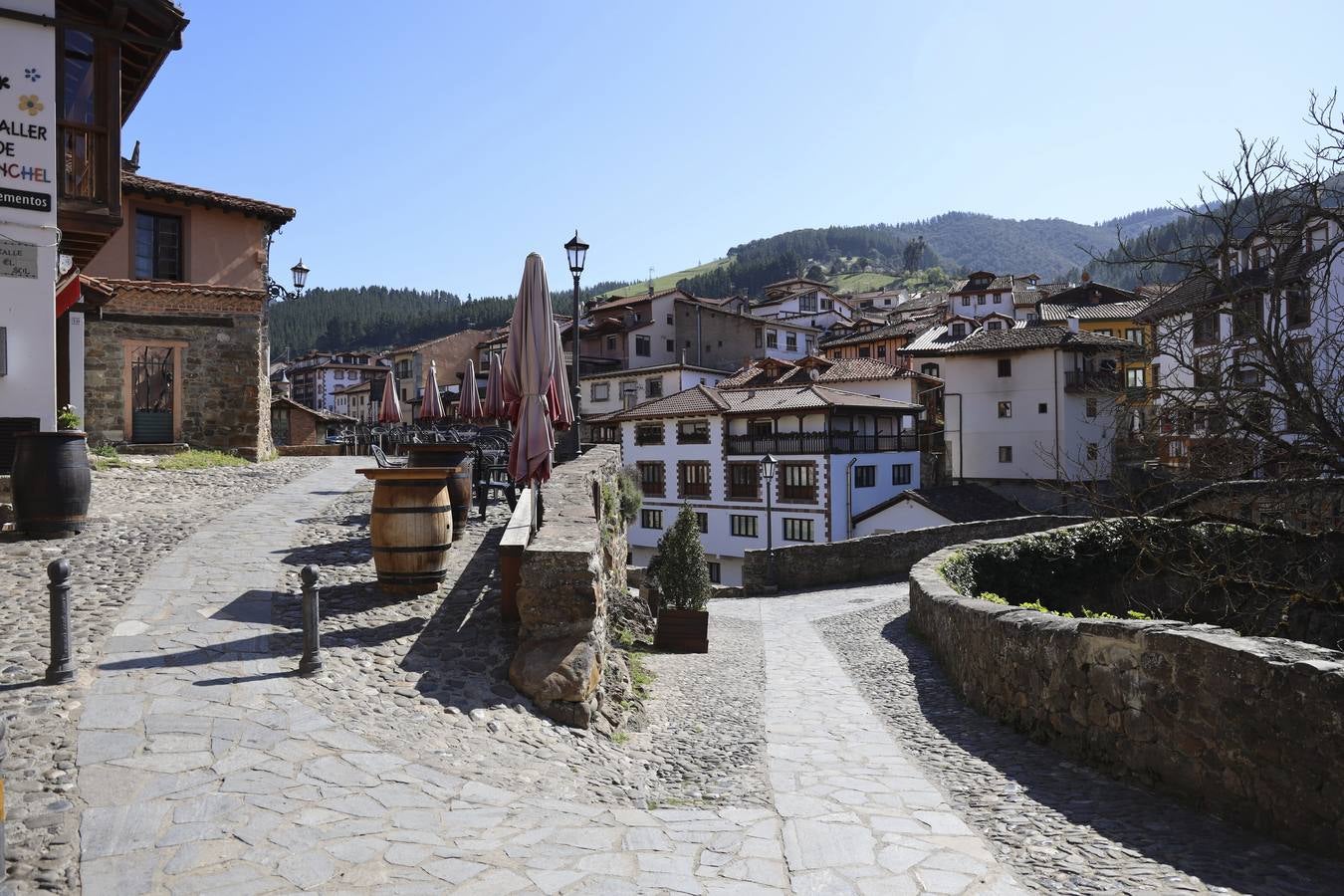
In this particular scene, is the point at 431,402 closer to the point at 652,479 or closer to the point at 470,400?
the point at 470,400

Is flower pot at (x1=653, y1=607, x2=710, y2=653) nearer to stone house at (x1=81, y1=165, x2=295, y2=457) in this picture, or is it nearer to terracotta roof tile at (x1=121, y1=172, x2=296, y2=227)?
stone house at (x1=81, y1=165, x2=295, y2=457)

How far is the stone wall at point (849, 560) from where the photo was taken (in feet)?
67.7

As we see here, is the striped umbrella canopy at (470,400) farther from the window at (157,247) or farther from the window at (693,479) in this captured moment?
the window at (693,479)

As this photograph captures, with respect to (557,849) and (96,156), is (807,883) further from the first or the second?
(96,156)

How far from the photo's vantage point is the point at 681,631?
35.1ft

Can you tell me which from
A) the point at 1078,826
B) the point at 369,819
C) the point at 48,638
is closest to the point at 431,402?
the point at 48,638

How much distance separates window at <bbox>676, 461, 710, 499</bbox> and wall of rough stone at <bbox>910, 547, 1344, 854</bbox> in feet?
106

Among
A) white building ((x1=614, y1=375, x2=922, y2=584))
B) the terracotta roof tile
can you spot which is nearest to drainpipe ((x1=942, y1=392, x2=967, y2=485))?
white building ((x1=614, y1=375, x2=922, y2=584))

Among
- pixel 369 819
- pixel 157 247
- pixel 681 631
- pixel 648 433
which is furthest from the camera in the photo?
pixel 648 433

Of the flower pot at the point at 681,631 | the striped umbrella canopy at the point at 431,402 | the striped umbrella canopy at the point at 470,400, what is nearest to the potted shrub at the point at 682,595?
the flower pot at the point at 681,631

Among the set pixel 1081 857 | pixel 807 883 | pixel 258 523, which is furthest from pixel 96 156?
pixel 1081 857

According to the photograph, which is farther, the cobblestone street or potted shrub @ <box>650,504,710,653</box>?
potted shrub @ <box>650,504,710,653</box>

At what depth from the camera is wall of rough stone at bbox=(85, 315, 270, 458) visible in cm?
2019

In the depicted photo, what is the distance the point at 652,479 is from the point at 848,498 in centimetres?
1048
